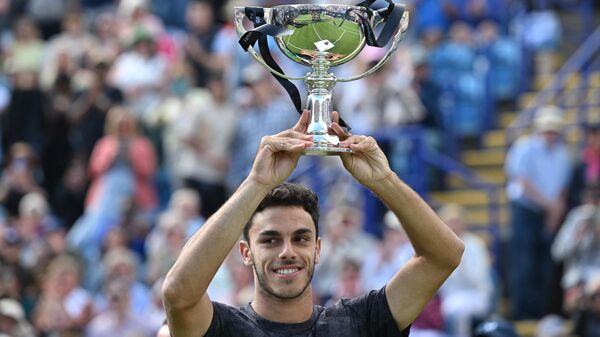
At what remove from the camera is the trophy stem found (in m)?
5.84

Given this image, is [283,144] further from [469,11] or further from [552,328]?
[469,11]

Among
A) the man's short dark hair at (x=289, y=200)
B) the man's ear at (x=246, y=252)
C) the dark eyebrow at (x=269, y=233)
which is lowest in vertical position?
the man's ear at (x=246, y=252)

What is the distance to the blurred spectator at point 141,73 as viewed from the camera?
53.1ft

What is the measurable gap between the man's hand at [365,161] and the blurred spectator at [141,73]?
10.1 metres

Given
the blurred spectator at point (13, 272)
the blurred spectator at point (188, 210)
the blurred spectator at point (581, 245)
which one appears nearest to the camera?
the blurred spectator at point (581, 245)

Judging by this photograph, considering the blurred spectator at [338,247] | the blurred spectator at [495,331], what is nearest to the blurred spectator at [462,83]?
the blurred spectator at [338,247]

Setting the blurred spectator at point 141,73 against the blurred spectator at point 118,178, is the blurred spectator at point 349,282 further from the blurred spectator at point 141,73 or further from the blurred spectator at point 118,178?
the blurred spectator at point 141,73

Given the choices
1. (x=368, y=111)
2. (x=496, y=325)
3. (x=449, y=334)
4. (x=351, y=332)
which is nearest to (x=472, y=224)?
(x=368, y=111)

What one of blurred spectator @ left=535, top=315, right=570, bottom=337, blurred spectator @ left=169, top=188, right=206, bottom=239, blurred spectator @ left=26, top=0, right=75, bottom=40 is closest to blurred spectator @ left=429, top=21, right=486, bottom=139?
blurred spectator @ left=169, top=188, right=206, bottom=239

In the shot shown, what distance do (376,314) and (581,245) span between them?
6501 millimetres

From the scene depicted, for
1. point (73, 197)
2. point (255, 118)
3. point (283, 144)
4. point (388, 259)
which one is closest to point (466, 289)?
point (388, 259)

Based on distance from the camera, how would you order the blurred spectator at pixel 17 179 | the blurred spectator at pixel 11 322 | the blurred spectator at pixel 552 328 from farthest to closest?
the blurred spectator at pixel 17 179 → the blurred spectator at pixel 552 328 → the blurred spectator at pixel 11 322

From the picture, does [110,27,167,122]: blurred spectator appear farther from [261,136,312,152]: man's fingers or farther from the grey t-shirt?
[261,136,312,152]: man's fingers

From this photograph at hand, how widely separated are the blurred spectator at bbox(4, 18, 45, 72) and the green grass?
1135 cm
